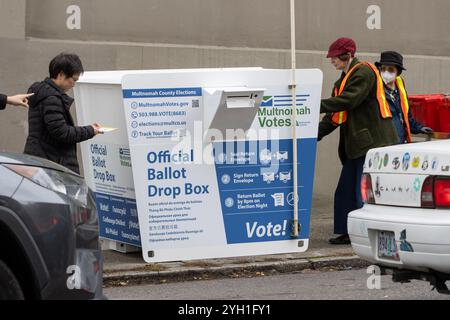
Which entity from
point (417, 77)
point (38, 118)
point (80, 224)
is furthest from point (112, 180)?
point (417, 77)

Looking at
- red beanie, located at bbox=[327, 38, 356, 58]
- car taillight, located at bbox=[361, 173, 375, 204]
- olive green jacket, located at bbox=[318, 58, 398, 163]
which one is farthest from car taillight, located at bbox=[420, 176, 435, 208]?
red beanie, located at bbox=[327, 38, 356, 58]

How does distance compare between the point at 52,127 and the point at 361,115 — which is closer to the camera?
the point at 52,127

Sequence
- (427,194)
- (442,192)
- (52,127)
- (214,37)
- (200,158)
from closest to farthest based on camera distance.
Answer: (442,192) < (427,194) < (52,127) < (200,158) < (214,37)

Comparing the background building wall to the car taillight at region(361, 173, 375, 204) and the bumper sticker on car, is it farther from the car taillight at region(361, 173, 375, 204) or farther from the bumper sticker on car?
the bumper sticker on car

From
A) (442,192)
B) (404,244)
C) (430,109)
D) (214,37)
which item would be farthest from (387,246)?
(214,37)

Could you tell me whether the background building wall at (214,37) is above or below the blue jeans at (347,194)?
above

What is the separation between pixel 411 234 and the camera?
245 inches

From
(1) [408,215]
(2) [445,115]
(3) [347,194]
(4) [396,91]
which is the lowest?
(3) [347,194]

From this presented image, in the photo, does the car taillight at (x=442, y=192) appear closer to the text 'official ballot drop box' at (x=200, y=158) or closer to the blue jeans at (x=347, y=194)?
the text 'official ballot drop box' at (x=200, y=158)

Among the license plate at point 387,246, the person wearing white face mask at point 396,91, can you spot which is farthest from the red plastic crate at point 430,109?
the license plate at point 387,246

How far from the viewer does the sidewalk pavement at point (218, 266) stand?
8.16 meters

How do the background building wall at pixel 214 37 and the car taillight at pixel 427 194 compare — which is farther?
the background building wall at pixel 214 37

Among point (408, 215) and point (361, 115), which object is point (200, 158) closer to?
point (361, 115)

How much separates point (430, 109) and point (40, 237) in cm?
658
